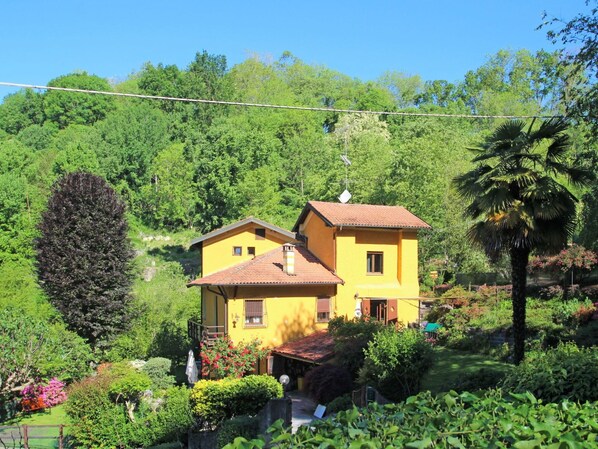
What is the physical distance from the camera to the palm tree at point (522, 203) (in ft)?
52.4

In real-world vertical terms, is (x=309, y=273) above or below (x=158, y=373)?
above

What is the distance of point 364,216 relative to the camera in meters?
28.1

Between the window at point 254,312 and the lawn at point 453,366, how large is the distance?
23.5ft

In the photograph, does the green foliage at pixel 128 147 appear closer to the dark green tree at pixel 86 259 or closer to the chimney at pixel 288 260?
the dark green tree at pixel 86 259

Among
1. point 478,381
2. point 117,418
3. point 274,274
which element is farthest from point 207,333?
point 478,381

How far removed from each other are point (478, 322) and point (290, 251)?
320 inches

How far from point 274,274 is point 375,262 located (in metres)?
5.15

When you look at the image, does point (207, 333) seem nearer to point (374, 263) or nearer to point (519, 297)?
point (374, 263)

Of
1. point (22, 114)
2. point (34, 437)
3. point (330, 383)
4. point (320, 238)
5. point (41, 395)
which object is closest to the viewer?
point (34, 437)

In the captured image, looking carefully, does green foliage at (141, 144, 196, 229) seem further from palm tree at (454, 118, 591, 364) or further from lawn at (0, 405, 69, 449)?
palm tree at (454, 118, 591, 364)

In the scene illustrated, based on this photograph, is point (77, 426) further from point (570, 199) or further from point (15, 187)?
point (15, 187)

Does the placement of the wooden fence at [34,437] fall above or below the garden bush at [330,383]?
below

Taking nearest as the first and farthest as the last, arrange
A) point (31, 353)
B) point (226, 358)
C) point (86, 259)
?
1. point (31, 353)
2. point (226, 358)
3. point (86, 259)

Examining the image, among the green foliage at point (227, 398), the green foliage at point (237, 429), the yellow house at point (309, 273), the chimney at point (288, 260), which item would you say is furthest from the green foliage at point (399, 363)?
the chimney at point (288, 260)
